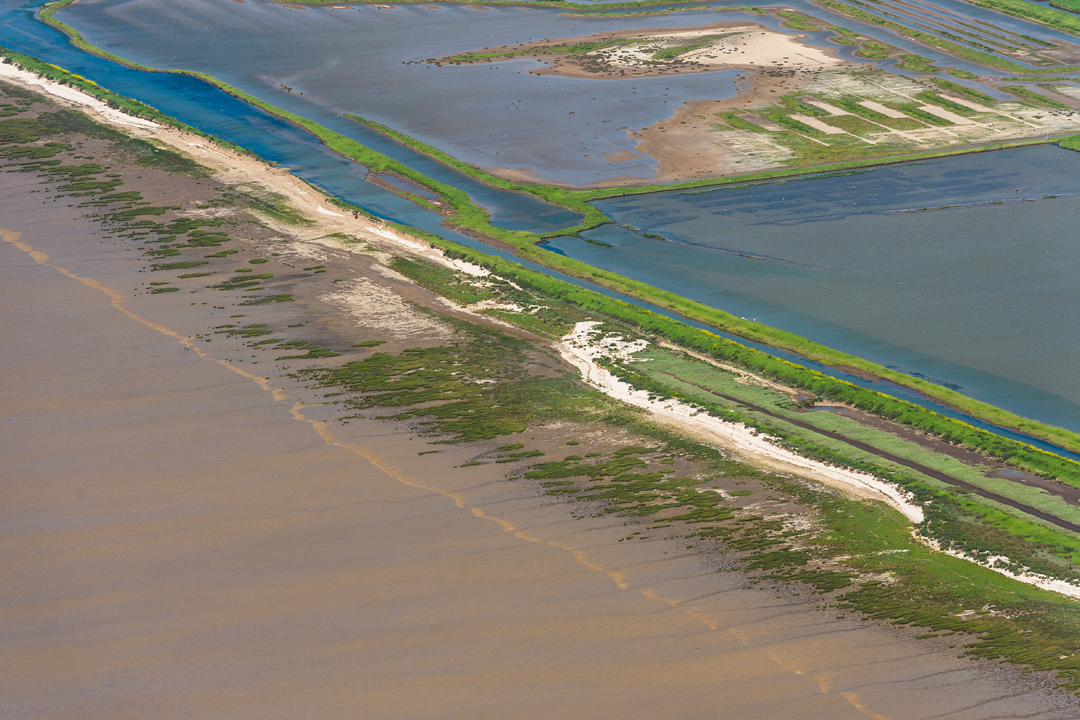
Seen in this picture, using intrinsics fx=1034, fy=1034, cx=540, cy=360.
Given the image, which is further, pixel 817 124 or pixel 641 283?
pixel 817 124

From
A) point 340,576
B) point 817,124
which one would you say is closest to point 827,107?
point 817,124

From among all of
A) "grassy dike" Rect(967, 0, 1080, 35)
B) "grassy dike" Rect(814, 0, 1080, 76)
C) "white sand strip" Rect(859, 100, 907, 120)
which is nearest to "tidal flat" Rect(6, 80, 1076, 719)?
"white sand strip" Rect(859, 100, 907, 120)

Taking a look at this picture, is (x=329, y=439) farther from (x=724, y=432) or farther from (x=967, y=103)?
(x=967, y=103)

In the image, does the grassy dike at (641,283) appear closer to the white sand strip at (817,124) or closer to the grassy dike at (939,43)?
the white sand strip at (817,124)

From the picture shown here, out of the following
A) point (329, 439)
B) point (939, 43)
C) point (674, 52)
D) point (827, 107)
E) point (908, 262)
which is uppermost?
point (939, 43)

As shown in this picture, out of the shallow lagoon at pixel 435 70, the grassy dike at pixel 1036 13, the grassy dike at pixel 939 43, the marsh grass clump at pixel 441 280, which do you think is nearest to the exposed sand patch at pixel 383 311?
the marsh grass clump at pixel 441 280

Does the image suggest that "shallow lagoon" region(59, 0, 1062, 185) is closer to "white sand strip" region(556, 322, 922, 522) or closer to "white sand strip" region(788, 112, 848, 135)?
"white sand strip" region(788, 112, 848, 135)
